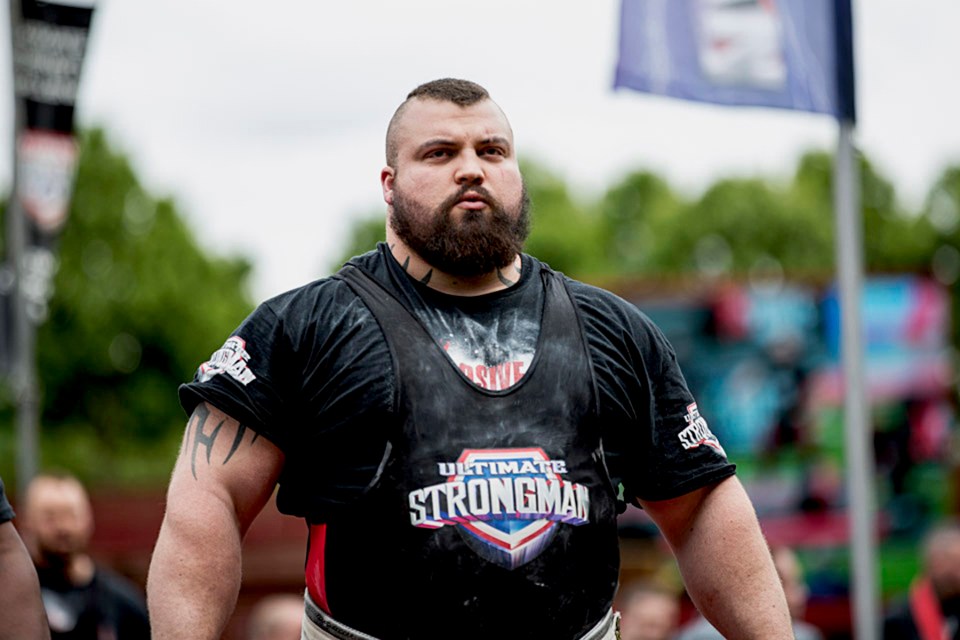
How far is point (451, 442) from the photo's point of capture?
11.3 ft

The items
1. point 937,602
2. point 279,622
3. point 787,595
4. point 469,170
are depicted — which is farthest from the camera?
point 937,602

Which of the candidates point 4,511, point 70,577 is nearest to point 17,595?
point 4,511

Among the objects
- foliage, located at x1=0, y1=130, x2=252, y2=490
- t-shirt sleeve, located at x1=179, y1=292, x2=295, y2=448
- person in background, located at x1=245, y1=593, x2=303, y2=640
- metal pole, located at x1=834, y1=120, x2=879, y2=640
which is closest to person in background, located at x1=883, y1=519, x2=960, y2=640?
metal pole, located at x1=834, y1=120, x2=879, y2=640

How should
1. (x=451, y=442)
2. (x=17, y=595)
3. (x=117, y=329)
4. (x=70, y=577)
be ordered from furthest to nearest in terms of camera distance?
1. (x=117, y=329)
2. (x=70, y=577)
3. (x=17, y=595)
4. (x=451, y=442)

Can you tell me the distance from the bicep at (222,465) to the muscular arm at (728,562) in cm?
99

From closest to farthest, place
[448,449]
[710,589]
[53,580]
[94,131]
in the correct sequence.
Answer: [448,449] < [710,589] < [53,580] < [94,131]

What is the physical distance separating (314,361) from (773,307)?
16357 millimetres

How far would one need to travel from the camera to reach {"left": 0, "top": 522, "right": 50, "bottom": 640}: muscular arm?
157 inches

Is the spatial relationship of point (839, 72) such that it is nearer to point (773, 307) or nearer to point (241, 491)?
point (241, 491)

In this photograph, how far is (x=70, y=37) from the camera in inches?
432

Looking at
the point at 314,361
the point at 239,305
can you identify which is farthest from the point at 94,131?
the point at 314,361

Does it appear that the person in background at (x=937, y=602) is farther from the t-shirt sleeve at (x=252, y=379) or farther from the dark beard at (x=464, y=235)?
the t-shirt sleeve at (x=252, y=379)

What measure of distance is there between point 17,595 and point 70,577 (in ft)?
12.6

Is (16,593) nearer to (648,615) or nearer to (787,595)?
(787,595)
